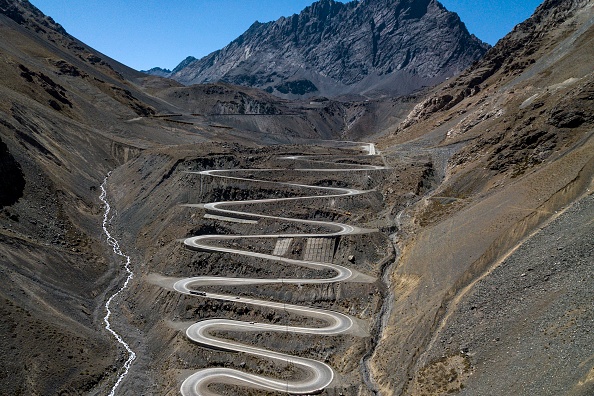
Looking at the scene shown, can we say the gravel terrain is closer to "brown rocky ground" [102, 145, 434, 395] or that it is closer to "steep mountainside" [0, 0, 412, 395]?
"brown rocky ground" [102, 145, 434, 395]

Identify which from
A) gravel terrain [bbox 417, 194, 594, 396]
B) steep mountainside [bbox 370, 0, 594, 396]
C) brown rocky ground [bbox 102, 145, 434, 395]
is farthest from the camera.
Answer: brown rocky ground [bbox 102, 145, 434, 395]

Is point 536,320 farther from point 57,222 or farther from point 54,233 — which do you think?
point 57,222

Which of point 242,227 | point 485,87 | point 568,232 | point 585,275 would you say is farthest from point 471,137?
point 585,275

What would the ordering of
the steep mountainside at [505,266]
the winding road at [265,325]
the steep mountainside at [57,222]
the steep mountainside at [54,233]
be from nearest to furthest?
the steep mountainside at [505,266] < the winding road at [265,325] < the steep mountainside at [54,233] < the steep mountainside at [57,222]

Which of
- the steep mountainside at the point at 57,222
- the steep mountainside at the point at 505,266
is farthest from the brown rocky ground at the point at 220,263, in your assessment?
the steep mountainside at the point at 57,222

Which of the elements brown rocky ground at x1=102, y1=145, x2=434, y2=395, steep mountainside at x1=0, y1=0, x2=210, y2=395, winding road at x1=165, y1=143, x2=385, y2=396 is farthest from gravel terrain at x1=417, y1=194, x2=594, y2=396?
steep mountainside at x1=0, y1=0, x2=210, y2=395

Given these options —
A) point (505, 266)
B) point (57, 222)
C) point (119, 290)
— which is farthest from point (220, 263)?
point (505, 266)

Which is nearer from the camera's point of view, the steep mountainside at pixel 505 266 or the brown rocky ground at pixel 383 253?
the steep mountainside at pixel 505 266

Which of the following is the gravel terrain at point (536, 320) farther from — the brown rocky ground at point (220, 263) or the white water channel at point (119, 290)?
the white water channel at point (119, 290)

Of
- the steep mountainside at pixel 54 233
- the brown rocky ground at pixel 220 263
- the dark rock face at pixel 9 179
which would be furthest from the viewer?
the dark rock face at pixel 9 179
